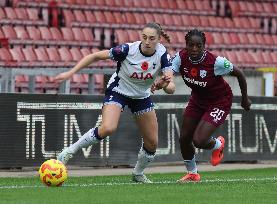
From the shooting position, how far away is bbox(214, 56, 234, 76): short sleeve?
504 inches

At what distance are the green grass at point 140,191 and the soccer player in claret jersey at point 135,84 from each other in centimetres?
60

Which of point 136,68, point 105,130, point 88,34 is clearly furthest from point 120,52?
point 88,34

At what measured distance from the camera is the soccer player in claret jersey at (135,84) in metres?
12.2

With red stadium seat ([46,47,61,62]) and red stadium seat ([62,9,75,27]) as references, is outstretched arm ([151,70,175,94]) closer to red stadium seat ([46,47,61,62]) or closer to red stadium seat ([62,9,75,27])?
red stadium seat ([46,47,61,62])

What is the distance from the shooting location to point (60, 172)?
1161cm

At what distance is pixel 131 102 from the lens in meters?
12.5

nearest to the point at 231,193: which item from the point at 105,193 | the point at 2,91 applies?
the point at 105,193

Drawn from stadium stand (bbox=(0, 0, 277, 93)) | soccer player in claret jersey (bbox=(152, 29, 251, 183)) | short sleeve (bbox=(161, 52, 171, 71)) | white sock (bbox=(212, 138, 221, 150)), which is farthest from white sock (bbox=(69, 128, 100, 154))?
stadium stand (bbox=(0, 0, 277, 93))

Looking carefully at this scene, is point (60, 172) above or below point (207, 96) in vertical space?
below

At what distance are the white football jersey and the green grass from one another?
3.95 feet

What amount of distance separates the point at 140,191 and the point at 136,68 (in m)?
1.86

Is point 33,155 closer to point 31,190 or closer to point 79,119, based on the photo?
point 79,119

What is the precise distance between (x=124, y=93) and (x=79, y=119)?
169 inches

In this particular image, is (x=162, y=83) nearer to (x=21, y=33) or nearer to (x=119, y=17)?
(x=21, y=33)
